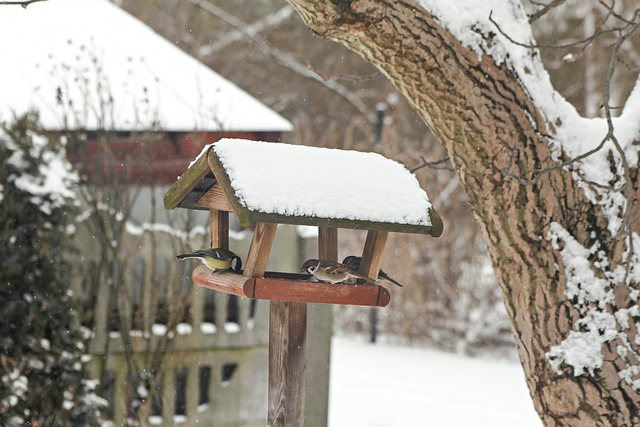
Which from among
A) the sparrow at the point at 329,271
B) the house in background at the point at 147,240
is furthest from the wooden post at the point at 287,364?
the house in background at the point at 147,240

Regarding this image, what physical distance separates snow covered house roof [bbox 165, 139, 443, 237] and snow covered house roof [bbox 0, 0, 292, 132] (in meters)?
3.04

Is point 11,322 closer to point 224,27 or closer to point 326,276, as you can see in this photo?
point 326,276

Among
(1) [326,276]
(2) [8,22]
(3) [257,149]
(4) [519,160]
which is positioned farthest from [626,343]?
(2) [8,22]

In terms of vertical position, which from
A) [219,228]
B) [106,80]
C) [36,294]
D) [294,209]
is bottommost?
[36,294]

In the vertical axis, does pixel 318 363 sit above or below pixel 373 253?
below

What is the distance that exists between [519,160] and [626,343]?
855mm

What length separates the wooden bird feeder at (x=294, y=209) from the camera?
2.94 meters

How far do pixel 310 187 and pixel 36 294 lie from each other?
3.09 meters

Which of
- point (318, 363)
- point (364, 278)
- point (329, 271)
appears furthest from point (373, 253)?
point (318, 363)

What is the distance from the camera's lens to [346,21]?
3377 millimetres

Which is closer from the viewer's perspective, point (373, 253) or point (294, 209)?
point (294, 209)

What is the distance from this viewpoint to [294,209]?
292 centimetres

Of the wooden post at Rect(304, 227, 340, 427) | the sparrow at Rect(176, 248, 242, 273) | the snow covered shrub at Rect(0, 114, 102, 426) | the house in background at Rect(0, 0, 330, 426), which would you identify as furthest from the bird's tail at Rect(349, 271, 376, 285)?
the wooden post at Rect(304, 227, 340, 427)

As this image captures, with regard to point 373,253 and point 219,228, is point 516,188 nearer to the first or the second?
point 373,253
